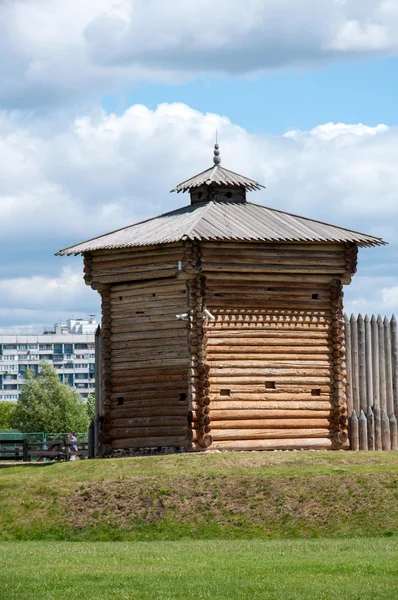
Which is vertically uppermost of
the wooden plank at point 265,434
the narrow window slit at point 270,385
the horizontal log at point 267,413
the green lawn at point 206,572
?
the narrow window slit at point 270,385

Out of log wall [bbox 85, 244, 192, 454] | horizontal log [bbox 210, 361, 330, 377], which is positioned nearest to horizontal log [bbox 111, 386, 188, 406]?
log wall [bbox 85, 244, 192, 454]

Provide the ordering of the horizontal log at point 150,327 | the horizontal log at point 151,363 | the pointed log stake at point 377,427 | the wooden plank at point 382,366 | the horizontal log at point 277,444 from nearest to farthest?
the horizontal log at point 277,444
the horizontal log at point 151,363
the horizontal log at point 150,327
the pointed log stake at point 377,427
the wooden plank at point 382,366

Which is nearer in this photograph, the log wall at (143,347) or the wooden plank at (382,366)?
the log wall at (143,347)

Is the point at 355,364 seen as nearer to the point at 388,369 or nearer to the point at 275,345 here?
the point at 388,369

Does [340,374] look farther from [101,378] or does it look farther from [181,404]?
[101,378]

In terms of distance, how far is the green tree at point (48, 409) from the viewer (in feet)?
242

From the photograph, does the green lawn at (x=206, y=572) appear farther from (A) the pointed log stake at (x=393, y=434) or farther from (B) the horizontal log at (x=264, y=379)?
(A) the pointed log stake at (x=393, y=434)

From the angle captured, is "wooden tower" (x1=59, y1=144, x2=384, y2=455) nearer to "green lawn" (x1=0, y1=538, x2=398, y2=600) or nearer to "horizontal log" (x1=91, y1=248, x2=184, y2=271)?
"horizontal log" (x1=91, y1=248, x2=184, y2=271)

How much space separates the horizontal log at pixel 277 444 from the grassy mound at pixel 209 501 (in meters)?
2.60

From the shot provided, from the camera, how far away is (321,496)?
25.0 metres

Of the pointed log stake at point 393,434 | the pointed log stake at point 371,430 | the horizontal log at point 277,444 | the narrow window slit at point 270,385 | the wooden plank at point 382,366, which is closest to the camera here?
the horizontal log at point 277,444

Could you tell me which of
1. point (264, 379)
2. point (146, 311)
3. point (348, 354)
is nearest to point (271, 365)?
point (264, 379)

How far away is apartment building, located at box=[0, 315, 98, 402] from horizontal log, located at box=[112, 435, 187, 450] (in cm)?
14647

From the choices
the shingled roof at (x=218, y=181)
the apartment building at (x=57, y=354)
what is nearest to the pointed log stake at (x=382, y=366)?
the shingled roof at (x=218, y=181)
